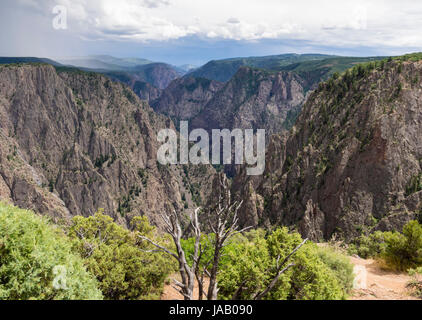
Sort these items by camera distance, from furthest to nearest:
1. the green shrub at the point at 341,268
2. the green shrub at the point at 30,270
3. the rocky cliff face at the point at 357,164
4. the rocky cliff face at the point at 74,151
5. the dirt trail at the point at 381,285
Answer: the rocky cliff face at the point at 74,151
the rocky cliff face at the point at 357,164
the green shrub at the point at 341,268
the dirt trail at the point at 381,285
the green shrub at the point at 30,270

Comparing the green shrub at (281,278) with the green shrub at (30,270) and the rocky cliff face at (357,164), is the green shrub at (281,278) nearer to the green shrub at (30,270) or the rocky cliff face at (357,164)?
the green shrub at (30,270)

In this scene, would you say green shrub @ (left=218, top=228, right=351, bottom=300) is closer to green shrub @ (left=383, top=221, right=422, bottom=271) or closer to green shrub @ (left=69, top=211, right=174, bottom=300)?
green shrub @ (left=69, top=211, right=174, bottom=300)

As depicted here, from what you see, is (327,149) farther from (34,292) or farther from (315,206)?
(34,292)

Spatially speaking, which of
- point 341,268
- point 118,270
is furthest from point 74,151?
point 341,268

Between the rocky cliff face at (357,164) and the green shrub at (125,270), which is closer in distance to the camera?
the green shrub at (125,270)

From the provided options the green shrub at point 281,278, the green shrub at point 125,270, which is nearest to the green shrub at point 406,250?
the green shrub at point 281,278

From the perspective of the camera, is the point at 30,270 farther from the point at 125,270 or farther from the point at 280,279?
the point at 280,279

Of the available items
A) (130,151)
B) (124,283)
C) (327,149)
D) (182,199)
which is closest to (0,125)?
(130,151)

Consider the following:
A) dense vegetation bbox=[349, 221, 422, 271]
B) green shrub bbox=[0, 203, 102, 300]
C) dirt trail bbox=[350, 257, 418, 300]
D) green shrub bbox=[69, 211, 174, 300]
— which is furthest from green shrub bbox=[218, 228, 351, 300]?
dense vegetation bbox=[349, 221, 422, 271]

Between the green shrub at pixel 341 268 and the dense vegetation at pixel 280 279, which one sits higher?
the dense vegetation at pixel 280 279
